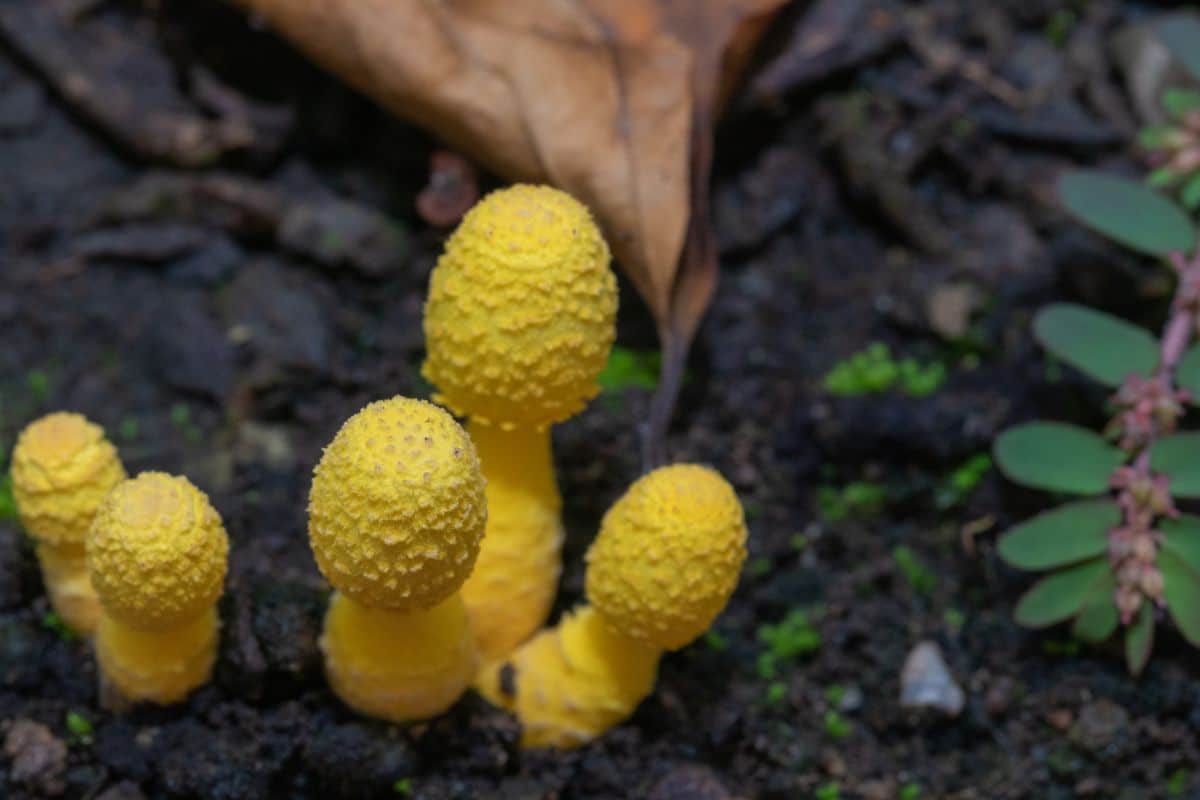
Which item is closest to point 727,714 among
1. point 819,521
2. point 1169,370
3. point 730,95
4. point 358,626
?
point 819,521

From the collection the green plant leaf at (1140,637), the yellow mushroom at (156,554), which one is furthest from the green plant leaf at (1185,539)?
the yellow mushroom at (156,554)

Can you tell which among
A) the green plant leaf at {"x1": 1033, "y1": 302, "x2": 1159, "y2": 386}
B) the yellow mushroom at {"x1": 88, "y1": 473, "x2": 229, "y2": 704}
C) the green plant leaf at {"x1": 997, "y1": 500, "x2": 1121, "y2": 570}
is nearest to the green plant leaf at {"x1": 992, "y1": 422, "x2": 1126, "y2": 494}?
the green plant leaf at {"x1": 997, "y1": 500, "x2": 1121, "y2": 570}

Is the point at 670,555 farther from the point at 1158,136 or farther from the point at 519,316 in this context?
the point at 1158,136

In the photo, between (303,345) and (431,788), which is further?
(303,345)

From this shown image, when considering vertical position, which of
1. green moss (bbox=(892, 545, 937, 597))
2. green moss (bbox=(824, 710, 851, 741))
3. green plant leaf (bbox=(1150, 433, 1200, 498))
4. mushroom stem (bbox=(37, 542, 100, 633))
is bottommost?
mushroom stem (bbox=(37, 542, 100, 633))

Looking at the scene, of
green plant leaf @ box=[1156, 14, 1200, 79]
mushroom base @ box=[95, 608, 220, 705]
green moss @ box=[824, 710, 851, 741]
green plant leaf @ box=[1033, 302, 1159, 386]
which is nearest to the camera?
mushroom base @ box=[95, 608, 220, 705]

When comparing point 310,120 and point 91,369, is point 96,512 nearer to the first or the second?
point 91,369

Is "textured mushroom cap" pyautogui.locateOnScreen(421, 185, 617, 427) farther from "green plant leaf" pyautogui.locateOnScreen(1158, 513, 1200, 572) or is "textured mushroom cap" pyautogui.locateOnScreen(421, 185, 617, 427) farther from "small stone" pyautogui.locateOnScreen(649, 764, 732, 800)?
"green plant leaf" pyautogui.locateOnScreen(1158, 513, 1200, 572)
